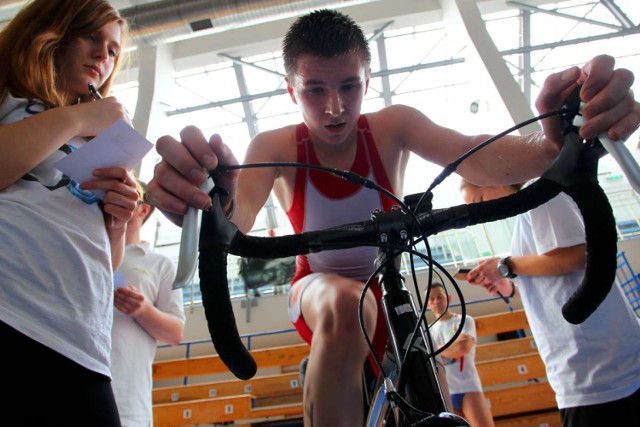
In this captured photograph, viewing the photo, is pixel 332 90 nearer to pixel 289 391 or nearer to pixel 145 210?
pixel 145 210

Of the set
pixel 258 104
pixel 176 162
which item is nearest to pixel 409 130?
pixel 176 162

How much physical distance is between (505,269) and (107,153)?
4.59 feet

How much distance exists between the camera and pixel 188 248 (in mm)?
445

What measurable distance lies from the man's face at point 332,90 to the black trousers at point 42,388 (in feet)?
2.41

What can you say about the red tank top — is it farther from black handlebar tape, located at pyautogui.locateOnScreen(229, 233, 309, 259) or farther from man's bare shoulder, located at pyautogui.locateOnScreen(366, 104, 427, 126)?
black handlebar tape, located at pyautogui.locateOnScreen(229, 233, 309, 259)

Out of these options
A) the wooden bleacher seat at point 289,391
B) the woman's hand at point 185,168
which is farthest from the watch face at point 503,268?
the wooden bleacher seat at point 289,391

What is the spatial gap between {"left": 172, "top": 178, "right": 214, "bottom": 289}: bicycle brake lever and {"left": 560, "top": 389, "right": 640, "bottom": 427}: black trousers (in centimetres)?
135

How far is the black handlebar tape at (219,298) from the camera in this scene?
455 millimetres

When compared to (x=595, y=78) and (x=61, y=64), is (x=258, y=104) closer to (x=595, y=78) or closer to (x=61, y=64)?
(x=61, y=64)

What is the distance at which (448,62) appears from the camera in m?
5.46

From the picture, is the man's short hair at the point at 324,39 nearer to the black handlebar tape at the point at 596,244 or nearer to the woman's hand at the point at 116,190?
the woman's hand at the point at 116,190

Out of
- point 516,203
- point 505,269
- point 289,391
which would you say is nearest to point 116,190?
point 516,203

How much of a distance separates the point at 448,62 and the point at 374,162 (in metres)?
4.98

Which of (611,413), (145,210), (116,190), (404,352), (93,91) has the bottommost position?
(611,413)
